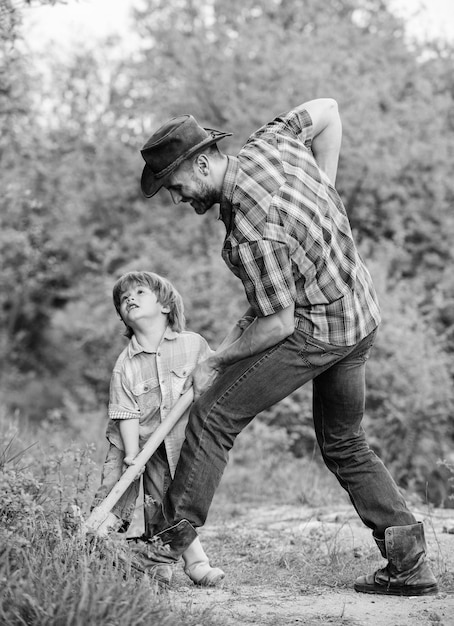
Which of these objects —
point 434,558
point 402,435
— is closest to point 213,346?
point 402,435

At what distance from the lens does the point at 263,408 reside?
380cm

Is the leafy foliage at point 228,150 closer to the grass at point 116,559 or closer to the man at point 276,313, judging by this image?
the grass at point 116,559

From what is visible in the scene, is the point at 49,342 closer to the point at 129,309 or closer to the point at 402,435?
the point at 402,435

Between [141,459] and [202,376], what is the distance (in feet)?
1.49

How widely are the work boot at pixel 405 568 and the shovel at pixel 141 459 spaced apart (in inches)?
41.5

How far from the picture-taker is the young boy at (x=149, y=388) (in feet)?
13.5

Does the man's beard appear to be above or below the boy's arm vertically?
above

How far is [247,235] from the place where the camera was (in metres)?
3.57

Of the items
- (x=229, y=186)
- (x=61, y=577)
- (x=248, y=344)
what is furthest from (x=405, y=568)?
(x=229, y=186)

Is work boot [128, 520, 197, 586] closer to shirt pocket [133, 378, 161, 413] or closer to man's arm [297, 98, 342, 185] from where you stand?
shirt pocket [133, 378, 161, 413]

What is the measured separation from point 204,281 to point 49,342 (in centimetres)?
690

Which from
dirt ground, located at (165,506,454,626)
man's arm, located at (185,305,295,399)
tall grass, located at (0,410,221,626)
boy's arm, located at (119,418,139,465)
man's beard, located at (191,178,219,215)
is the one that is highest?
man's beard, located at (191,178,219,215)

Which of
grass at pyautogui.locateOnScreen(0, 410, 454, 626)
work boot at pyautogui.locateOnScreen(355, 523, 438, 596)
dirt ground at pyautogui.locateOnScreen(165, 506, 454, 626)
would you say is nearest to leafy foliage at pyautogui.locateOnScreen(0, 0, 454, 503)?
grass at pyautogui.locateOnScreen(0, 410, 454, 626)

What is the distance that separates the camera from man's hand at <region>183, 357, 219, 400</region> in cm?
397
